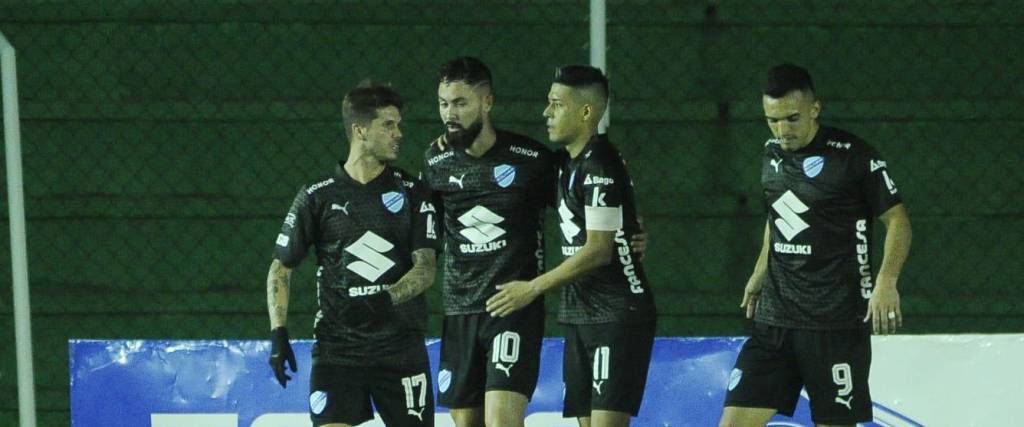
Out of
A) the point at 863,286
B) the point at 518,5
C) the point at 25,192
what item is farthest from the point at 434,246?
the point at 25,192

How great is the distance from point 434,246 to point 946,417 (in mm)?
2822

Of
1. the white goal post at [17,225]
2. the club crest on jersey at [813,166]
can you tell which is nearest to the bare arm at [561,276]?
the club crest on jersey at [813,166]

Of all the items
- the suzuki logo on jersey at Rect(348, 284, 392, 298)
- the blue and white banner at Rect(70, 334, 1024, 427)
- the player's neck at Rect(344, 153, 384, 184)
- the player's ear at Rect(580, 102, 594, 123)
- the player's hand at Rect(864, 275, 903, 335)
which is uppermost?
the player's ear at Rect(580, 102, 594, 123)

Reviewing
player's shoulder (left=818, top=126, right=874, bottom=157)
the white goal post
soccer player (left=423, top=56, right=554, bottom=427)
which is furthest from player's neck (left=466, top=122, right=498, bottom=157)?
the white goal post

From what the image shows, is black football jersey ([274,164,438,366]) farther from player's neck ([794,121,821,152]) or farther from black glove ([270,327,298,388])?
player's neck ([794,121,821,152])

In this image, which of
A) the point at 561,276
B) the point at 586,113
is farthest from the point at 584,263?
the point at 586,113

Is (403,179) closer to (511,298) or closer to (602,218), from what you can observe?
(511,298)

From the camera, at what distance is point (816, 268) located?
18.8ft

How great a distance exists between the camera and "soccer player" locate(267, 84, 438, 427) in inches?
209

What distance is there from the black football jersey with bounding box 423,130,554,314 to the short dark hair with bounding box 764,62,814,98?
3.04 ft

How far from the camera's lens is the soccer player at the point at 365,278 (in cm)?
530

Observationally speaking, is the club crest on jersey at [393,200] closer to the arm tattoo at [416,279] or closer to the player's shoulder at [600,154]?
the arm tattoo at [416,279]

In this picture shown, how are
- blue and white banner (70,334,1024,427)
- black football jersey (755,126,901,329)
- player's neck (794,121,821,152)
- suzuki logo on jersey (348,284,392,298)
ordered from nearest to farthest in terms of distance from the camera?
suzuki logo on jersey (348,284,392,298)
black football jersey (755,126,901,329)
player's neck (794,121,821,152)
blue and white banner (70,334,1024,427)

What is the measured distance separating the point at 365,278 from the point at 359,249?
110mm
